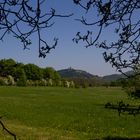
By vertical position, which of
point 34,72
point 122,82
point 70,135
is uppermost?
point 34,72

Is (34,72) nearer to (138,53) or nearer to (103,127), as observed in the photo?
(103,127)

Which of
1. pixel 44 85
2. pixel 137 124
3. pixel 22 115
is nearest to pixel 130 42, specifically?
pixel 137 124

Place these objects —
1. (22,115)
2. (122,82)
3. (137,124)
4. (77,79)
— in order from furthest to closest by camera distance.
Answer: (77,79) < (22,115) < (137,124) < (122,82)

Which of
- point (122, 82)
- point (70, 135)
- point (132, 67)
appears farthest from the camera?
point (70, 135)

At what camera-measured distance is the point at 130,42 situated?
4.66 m

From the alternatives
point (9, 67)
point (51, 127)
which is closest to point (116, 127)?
point (51, 127)

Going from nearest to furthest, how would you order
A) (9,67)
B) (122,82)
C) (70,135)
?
(9,67)
(122,82)
(70,135)

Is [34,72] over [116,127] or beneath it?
over

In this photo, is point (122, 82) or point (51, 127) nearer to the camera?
point (122, 82)

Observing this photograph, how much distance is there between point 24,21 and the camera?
3.54m

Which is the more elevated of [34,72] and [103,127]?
[34,72]

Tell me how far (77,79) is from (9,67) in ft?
414

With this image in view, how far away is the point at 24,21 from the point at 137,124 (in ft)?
98.0

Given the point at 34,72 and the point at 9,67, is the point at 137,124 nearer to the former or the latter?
the point at 9,67
